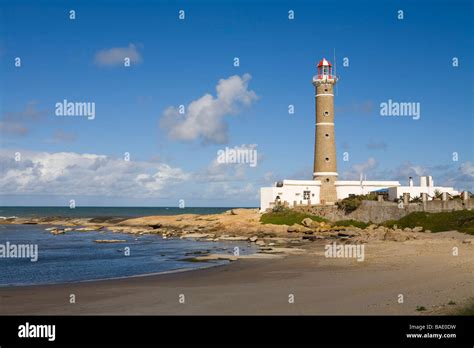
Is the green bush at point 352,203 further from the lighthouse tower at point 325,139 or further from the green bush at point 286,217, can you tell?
the lighthouse tower at point 325,139

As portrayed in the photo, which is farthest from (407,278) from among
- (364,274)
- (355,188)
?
(355,188)

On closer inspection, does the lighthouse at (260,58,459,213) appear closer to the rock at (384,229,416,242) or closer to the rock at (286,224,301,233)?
the rock at (286,224,301,233)

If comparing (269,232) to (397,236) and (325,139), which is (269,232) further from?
(325,139)

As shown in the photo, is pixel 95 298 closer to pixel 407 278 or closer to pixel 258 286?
pixel 258 286

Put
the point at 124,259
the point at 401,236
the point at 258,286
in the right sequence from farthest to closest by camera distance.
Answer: the point at 401,236
the point at 124,259
the point at 258,286

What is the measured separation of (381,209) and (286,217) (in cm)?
1019

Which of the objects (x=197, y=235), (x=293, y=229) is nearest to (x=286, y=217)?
(x=293, y=229)

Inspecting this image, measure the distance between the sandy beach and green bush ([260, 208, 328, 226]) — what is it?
2577 centimetres

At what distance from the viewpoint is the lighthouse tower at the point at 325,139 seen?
6681 cm

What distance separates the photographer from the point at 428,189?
6003 cm

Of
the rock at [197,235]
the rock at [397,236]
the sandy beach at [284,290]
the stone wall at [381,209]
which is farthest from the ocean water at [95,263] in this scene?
the stone wall at [381,209]

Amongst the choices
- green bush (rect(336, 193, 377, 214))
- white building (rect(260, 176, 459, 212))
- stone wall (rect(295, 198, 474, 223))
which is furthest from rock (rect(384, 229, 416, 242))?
white building (rect(260, 176, 459, 212))

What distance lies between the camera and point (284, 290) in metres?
21.4
